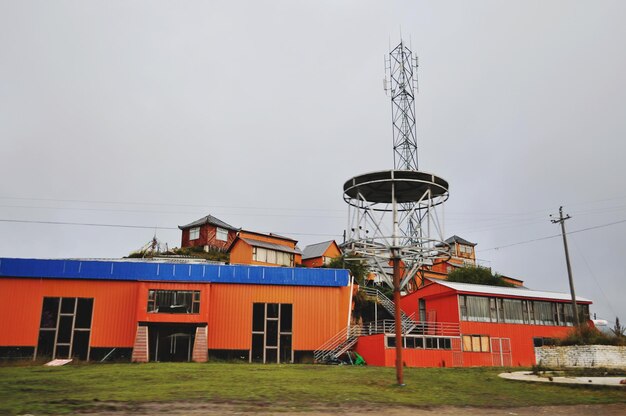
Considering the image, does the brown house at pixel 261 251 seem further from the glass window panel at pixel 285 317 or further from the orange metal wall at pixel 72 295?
A: the orange metal wall at pixel 72 295

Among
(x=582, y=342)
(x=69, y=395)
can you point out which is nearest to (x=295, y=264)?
(x=582, y=342)

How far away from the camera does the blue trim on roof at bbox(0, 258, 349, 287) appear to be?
1642 inches

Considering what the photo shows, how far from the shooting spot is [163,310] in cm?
4128

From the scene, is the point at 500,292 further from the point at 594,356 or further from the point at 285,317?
the point at 285,317

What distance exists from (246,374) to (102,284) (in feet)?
66.4

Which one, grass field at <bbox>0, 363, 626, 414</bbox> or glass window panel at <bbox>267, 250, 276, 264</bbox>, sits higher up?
glass window panel at <bbox>267, 250, 276, 264</bbox>

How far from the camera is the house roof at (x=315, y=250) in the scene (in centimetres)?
7400

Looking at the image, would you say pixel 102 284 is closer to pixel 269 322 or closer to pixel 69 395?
pixel 269 322

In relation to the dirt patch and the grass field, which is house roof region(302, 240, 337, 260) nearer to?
the grass field

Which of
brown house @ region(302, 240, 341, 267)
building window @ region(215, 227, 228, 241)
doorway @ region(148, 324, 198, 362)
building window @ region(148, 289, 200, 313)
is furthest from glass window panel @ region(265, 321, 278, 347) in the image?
building window @ region(215, 227, 228, 241)

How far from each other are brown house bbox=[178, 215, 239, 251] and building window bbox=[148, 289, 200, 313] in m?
32.8

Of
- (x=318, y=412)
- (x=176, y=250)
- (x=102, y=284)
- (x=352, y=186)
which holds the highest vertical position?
(x=176, y=250)

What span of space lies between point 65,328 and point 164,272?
8.48 metres

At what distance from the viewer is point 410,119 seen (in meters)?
61.2
